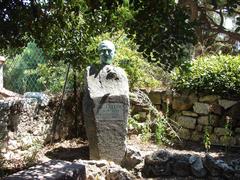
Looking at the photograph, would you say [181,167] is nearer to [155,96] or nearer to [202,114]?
[202,114]

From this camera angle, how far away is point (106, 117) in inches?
249

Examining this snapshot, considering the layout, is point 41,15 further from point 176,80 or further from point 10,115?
point 176,80

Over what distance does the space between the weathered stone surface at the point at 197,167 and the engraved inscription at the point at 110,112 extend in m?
1.13

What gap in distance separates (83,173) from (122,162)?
2137 millimetres

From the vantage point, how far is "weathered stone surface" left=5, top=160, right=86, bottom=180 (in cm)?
371

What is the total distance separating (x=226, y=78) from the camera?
8172mm

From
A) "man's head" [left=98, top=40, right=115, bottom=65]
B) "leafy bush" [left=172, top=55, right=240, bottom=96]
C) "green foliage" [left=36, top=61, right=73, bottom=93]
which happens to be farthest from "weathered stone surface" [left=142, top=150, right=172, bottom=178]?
"green foliage" [left=36, top=61, right=73, bottom=93]

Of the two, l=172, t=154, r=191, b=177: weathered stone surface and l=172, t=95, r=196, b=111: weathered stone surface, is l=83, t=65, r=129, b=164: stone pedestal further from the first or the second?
l=172, t=95, r=196, b=111: weathered stone surface

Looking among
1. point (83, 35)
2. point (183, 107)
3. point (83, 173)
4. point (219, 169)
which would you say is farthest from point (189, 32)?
point (183, 107)

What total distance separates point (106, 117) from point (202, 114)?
274cm

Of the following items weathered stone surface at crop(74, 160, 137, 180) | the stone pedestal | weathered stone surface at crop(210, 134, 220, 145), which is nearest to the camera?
weathered stone surface at crop(74, 160, 137, 180)

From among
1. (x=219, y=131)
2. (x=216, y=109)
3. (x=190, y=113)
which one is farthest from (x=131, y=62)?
(x=219, y=131)

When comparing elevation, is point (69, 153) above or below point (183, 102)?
below

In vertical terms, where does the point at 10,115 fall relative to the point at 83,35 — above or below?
below
